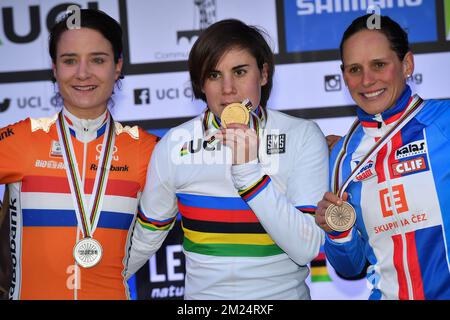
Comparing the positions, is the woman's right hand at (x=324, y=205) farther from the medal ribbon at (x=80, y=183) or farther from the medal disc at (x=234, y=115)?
the medal ribbon at (x=80, y=183)

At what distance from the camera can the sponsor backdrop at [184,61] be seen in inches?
153

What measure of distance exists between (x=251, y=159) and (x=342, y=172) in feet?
1.38

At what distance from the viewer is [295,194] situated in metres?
2.58

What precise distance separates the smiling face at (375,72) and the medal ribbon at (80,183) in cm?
107

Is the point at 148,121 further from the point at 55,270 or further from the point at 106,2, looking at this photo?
the point at 55,270

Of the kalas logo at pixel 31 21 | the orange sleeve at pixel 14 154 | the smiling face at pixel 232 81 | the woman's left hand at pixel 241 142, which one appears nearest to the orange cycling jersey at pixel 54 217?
the orange sleeve at pixel 14 154

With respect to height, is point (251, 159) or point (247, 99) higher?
point (247, 99)

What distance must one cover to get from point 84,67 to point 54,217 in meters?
0.63

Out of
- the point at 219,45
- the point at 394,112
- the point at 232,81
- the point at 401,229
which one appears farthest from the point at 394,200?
the point at 219,45

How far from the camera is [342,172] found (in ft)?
8.60

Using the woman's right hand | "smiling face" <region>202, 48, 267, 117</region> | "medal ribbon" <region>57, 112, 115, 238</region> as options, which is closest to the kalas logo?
"medal ribbon" <region>57, 112, 115, 238</region>
